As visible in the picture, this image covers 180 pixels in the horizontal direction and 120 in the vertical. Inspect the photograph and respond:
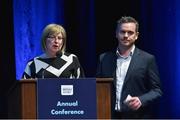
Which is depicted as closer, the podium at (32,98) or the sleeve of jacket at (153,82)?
the podium at (32,98)

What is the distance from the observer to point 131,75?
136 inches

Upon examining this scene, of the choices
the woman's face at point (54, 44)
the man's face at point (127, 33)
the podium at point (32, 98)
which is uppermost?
the man's face at point (127, 33)

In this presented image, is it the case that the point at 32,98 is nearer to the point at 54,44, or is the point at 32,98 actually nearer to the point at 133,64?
the point at 54,44

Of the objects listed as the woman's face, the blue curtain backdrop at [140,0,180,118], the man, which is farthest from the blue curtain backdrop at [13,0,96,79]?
the woman's face

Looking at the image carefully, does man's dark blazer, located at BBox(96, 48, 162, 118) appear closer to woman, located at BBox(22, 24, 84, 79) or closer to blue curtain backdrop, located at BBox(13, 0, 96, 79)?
woman, located at BBox(22, 24, 84, 79)

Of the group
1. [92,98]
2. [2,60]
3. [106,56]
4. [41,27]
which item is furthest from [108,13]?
[92,98]

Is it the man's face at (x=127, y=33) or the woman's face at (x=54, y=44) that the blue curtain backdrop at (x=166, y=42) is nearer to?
the man's face at (x=127, y=33)

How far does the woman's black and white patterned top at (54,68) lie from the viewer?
3.22 metres

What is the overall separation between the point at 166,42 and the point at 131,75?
85.0 inches

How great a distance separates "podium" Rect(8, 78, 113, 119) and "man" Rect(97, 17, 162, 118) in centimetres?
66

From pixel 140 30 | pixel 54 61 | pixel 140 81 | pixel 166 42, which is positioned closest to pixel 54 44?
pixel 54 61

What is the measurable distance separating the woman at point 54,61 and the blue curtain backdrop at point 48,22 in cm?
206

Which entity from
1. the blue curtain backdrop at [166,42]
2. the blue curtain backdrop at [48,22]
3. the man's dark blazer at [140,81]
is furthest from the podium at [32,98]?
the blue curtain backdrop at [166,42]

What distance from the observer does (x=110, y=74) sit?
3512 millimetres
